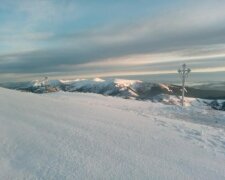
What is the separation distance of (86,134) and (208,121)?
12791mm

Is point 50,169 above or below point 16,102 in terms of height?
below

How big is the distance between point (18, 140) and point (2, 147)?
66 centimetres

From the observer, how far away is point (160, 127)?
46.5 feet

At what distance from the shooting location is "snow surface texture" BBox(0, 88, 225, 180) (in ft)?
28.7

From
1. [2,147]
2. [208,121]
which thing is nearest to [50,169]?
[2,147]

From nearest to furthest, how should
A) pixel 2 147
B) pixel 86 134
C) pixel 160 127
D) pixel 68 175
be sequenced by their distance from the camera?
pixel 68 175 < pixel 2 147 < pixel 86 134 < pixel 160 127

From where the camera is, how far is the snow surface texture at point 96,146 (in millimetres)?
8742

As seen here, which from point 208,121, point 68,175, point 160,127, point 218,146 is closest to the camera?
point 68,175

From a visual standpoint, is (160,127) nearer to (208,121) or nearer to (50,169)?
(50,169)

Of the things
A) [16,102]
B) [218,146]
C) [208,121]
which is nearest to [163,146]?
[218,146]

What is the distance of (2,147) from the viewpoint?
364 inches

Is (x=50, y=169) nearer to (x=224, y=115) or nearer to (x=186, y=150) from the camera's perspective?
(x=186, y=150)

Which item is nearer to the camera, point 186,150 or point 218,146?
point 186,150

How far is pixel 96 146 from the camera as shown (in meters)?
10.4
